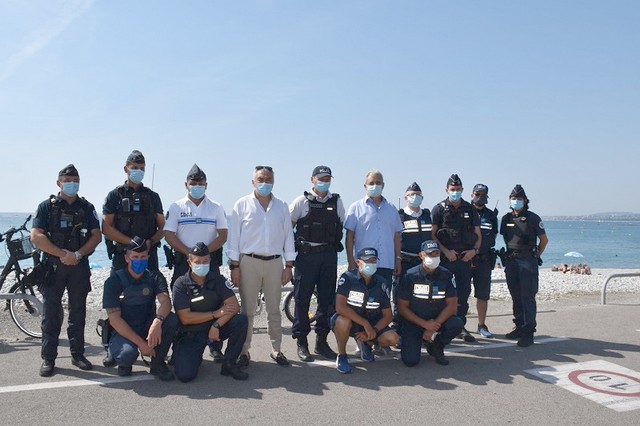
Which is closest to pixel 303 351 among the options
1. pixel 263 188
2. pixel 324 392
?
pixel 324 392

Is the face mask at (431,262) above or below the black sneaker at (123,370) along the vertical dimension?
above

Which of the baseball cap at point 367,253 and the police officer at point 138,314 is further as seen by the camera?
the baseball cap at point 367,253

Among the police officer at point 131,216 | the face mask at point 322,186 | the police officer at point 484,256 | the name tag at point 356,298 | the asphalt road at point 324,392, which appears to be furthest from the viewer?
the police officer at point 484,256

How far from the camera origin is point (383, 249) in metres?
6.79

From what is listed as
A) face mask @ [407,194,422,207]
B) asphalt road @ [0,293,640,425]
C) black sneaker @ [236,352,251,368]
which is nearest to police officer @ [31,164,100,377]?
asphalt road @ [0,293,640,425]

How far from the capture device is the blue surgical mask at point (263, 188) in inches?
243

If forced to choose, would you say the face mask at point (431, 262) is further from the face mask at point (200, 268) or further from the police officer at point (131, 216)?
the police officer at point (131, 216)

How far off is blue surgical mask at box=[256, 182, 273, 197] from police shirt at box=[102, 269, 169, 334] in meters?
1.52

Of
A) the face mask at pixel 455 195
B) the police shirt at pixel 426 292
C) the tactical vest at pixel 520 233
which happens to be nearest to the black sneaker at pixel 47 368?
the police shirt at pixel 426 292

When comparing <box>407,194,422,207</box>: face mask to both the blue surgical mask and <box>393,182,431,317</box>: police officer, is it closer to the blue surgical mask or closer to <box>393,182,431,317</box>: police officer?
<box>393,182,431,317</box>: police officer

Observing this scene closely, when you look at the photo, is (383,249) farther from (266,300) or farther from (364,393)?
(364,393)

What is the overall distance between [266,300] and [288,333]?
1779mm

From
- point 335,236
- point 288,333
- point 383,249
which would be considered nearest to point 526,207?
point 383,249

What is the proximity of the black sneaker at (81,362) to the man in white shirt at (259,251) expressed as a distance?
1732 millimetres
